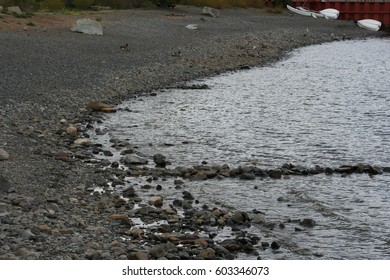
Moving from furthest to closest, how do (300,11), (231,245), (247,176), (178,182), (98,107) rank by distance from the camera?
(300,11)
(98,107)
(247,176)
(178,182)
(231,245)

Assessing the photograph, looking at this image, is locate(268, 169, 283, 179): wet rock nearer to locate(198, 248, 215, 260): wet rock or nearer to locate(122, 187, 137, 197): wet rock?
locate(122, 187, 137, 197): wet rock

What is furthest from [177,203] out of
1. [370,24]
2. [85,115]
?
[370,24]

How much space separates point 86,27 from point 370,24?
116 feet

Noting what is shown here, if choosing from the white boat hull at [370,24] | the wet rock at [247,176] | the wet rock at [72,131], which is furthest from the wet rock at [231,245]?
the white boat hull at [370,24]

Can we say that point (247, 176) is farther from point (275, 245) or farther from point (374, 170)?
point (275, 245)

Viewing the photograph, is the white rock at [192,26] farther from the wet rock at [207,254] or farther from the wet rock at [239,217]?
the wet rock at [207,254]

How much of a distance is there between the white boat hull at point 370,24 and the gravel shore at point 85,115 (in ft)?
57.5

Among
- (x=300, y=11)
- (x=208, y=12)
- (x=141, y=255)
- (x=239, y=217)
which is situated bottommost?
(x=300, y=11)

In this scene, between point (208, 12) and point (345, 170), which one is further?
point (208, 12)

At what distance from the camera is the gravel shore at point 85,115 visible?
32.8ft

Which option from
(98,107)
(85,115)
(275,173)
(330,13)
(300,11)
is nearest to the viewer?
(275,173)

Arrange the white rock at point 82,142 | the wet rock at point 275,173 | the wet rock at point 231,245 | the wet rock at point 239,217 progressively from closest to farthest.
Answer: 1. the wet rock at point 231,245
2. the wet rock at point 239,217
3. the wet rock at point 275,173
4. the white rock at point 82,142

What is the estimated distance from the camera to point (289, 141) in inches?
707
